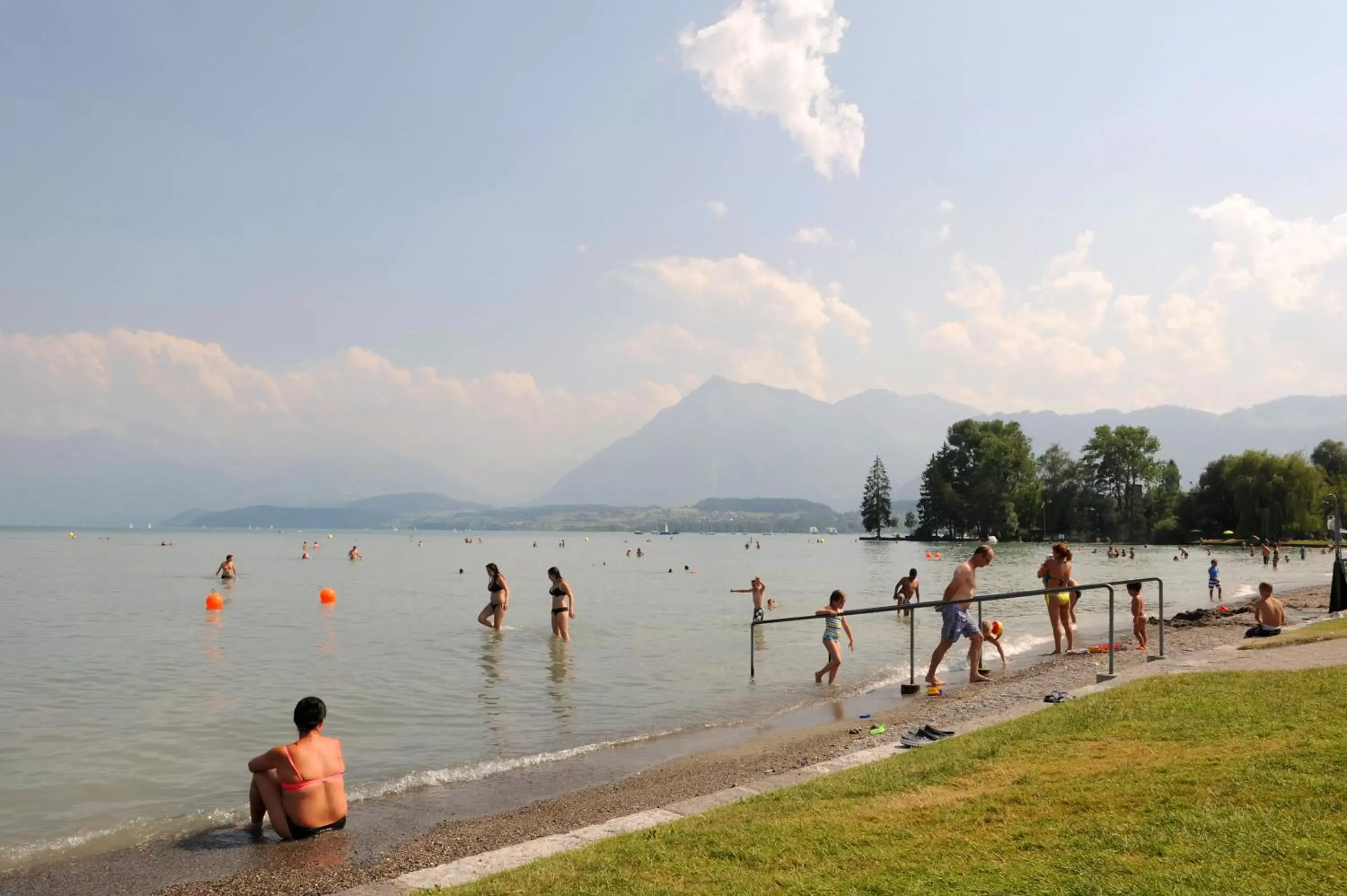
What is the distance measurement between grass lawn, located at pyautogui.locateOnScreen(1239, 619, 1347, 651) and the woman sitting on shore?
11771 mm

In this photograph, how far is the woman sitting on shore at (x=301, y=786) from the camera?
303 inches

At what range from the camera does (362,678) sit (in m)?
16.8

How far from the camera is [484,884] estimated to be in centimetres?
496

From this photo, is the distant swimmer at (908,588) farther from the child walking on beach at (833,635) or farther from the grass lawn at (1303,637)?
the grass lawn at (1303,637)

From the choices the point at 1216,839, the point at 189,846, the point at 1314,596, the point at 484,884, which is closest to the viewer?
the point at 1216,839

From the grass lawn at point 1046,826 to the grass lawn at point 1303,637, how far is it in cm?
677

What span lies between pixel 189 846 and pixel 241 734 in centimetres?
459

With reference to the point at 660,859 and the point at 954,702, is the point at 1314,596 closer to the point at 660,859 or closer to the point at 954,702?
the point at 954,702

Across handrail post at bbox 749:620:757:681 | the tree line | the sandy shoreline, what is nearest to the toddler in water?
the sandy shoreline

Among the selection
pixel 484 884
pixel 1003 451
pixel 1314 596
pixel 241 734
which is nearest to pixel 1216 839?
pixel 484 884

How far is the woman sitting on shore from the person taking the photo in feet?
25.2

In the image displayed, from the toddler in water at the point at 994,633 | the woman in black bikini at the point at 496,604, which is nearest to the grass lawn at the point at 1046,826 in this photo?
the toddler in water at the point at 994,633

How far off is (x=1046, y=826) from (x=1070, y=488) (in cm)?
13061

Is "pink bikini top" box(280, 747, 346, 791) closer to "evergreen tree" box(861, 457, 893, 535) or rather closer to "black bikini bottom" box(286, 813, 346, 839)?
"black bikini bottom" box(286, 813, 346, 839)
